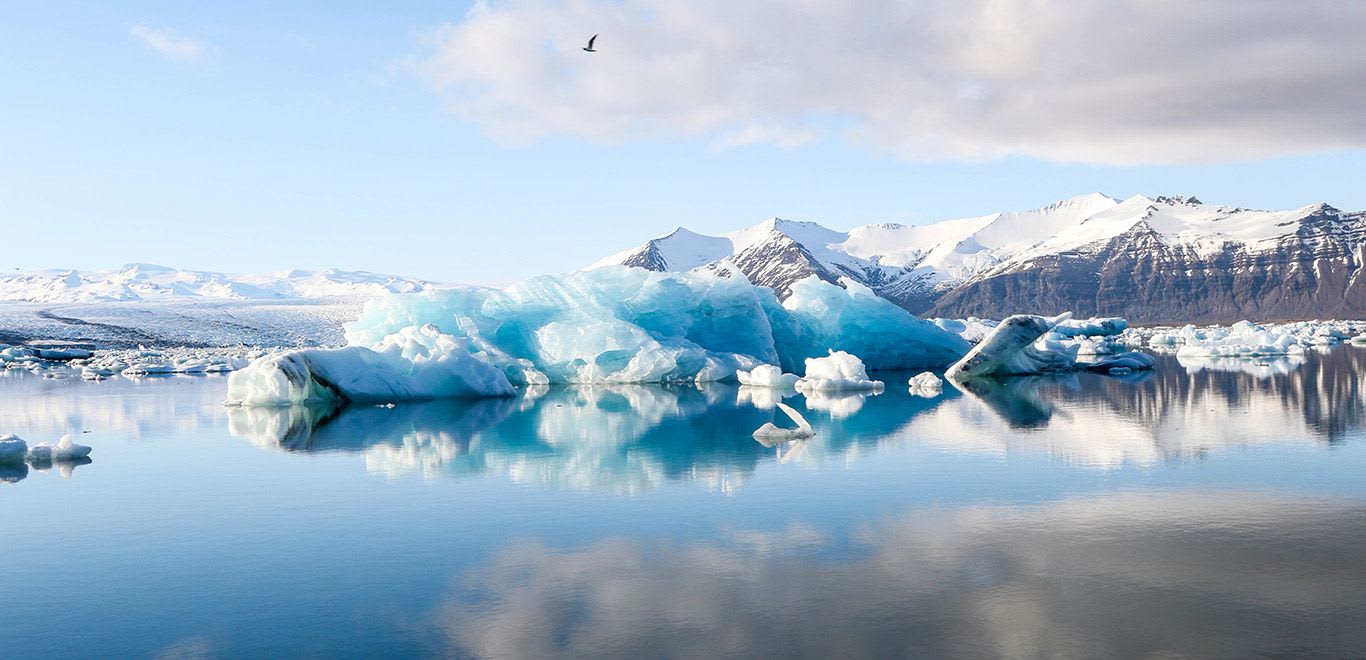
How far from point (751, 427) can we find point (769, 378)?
1129 centimetres

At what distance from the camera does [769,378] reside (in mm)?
29359

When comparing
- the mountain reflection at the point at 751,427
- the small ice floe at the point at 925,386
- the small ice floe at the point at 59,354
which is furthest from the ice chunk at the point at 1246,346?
Result: the small ice floe at the point at 59,354

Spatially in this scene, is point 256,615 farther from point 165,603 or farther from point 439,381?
point 439,381

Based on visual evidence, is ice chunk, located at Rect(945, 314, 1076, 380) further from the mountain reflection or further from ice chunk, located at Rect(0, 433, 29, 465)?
ice chunk, located at Rect(0, 433, 29, 465)

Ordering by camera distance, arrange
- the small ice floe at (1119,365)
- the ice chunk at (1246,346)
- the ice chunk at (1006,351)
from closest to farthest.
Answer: the ice chunk at (1006,351)
the small ice floe at (1119,365)
the ice chunk at (1246,346)

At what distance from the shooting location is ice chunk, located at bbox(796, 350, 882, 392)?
28141mm

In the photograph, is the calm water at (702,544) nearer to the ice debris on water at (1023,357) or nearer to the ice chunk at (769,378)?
the ice chunk at (769,378)

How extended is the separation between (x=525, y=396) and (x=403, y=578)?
19829 millimetres

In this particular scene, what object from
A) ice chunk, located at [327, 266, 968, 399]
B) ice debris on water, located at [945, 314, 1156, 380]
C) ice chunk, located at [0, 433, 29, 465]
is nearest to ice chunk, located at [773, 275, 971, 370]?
ice chunk, located at [327, 266, 968, 399]

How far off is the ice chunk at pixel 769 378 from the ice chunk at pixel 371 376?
22.1 feet

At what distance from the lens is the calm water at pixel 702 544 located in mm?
6316

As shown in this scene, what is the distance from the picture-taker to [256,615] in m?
6.93

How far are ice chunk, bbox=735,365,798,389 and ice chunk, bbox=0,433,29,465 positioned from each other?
18570mm

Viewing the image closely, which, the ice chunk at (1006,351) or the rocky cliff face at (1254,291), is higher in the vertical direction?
the rocky cliff face at (1254,291)
